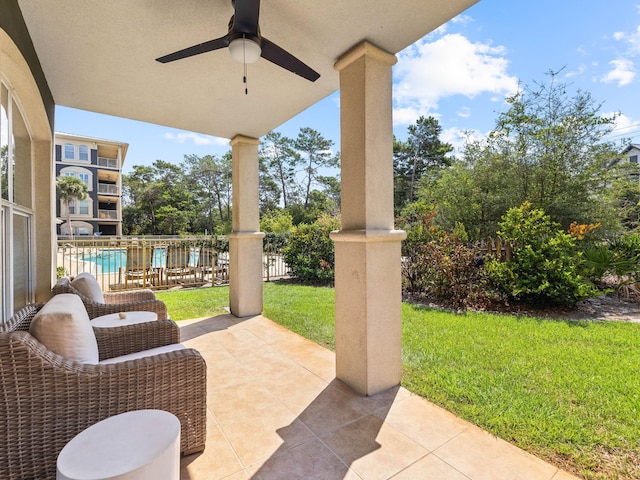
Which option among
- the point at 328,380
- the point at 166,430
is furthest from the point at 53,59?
the point at 328,380

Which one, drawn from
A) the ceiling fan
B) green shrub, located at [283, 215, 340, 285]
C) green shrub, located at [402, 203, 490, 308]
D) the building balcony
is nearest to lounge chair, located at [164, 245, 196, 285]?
green shrub, located at [283, 215, 340, 285]

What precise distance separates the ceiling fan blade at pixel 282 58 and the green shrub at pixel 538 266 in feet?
→ 15.8

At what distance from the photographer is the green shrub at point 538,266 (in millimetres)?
4965

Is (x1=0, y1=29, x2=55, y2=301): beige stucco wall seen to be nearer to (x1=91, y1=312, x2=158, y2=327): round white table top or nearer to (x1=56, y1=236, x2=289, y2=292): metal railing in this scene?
(x1=91, y1=312, x2=158, y2=327): round white table top

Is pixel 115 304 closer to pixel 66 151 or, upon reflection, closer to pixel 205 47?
pixel 205 47

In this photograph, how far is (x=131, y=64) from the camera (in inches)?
116

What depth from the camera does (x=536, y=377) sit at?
9.18 feet

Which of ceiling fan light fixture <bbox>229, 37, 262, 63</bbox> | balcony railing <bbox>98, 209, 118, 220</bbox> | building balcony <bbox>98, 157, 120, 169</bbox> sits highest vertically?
building balcony <bbox>98, 157, 120, 169</bbox>

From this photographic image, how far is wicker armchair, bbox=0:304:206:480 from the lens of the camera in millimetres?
1359

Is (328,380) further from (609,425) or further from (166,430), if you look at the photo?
(609,425)

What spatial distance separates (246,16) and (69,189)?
2635 cm

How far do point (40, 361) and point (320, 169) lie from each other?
2708cm

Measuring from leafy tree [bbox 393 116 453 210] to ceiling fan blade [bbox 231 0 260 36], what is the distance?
22007 millimetres

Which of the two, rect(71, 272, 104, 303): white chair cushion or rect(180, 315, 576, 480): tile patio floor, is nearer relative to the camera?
rect(180, 315, 576, 480): tile patio floor
